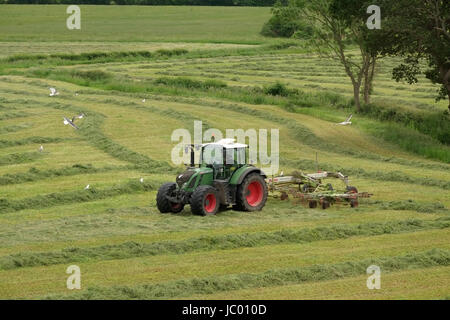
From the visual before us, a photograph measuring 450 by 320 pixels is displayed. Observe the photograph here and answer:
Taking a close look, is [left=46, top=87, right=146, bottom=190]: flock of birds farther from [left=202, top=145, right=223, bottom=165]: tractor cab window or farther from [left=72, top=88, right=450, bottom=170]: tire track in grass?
[left=202, top=145, right=223, bottom=165]: tractor cab window

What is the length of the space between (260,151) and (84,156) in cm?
730

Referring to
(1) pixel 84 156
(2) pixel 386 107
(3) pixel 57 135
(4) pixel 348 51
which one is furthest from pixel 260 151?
(4) pixel 348 51

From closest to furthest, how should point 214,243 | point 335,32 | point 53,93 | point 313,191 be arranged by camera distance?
point 214,243 → point 313,191 → point 335,32 → point 53,93

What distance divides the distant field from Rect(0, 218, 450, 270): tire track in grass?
76.3 meters

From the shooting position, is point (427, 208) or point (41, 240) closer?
point (41, 240)

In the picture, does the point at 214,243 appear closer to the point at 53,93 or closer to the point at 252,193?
the point at 252,193

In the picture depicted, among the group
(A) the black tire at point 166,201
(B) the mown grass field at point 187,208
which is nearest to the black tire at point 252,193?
(B) the mown grass field at point 187,208

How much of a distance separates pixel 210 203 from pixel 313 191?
11.9 feet

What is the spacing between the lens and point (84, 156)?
3180 cm

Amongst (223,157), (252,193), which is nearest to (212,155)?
(223,157)

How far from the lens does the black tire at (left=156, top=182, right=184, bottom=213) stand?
69.9ft

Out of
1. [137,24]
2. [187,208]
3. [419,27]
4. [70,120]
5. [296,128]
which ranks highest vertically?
[137,24]

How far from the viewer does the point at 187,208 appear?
22578mm

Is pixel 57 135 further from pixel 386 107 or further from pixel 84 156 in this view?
pixel 386 107
